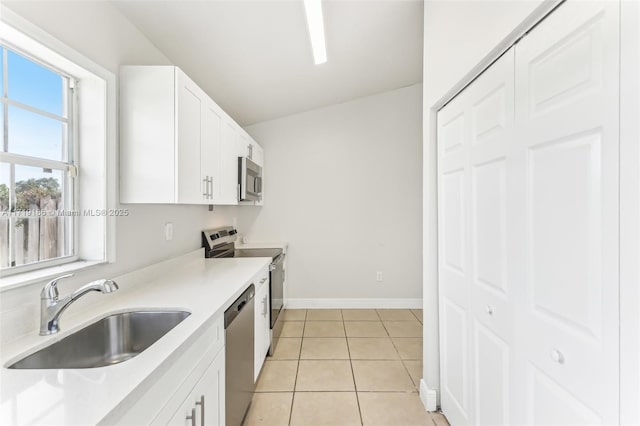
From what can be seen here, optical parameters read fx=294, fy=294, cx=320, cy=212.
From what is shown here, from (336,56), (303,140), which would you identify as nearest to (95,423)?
(336,56)

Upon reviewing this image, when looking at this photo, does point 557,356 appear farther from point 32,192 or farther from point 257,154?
point 257,154

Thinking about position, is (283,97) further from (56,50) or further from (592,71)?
(592,71)

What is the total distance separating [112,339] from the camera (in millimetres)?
1352

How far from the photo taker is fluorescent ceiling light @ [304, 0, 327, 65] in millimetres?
1725

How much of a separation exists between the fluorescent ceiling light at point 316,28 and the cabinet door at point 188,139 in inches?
33.1

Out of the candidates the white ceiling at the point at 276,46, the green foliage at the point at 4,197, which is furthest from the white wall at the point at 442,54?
the green foliage at the point at 4,197

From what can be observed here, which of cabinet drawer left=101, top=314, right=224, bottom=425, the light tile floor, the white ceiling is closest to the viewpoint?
cabinet drawer left=101, top=314, right=224, bottom=425

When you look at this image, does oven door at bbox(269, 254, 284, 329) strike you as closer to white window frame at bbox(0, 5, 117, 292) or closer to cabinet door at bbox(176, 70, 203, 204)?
cabinet door at bbox(176, 70, 203, 204)

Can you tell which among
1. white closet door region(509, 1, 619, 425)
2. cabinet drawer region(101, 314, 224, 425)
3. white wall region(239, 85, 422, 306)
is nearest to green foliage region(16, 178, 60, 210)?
cabinet drawer region(101, 314, 224, 425)

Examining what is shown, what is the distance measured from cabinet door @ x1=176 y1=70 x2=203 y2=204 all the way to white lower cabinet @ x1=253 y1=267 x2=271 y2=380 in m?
0.81

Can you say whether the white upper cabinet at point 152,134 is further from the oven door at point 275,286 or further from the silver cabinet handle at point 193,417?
the oven door at point 275,286

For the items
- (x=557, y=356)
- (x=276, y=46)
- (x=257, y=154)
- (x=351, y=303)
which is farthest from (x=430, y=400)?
(x=257, y=154)

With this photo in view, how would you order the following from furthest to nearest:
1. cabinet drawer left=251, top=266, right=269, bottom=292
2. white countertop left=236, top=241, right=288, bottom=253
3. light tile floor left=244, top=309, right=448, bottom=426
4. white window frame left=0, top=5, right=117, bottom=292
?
white countertop left=236, top=241, right=288, bottom=253, cabinet drawer left=251, top=266, right=269, bottom=292, light tile floor left=244, top=309, right=448, bottom=426, white window frame left=0, top=5, right=117, bottom=292

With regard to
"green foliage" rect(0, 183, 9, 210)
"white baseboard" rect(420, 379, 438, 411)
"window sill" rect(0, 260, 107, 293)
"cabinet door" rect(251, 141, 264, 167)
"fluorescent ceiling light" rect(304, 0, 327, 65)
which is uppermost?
"fluorescent ceiling light" rect(304, 0, 327, 65)
